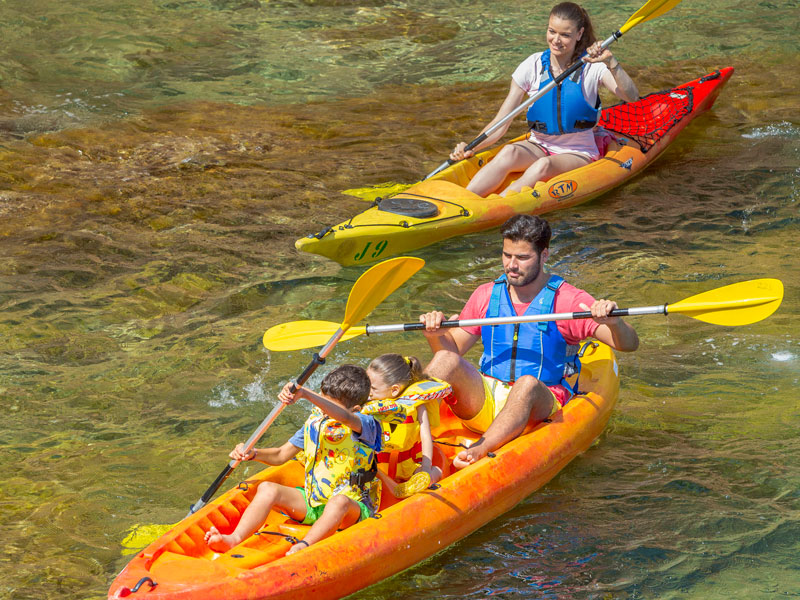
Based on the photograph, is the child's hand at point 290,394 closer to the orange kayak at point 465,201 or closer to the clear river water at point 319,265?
the clear river water at point 319,265

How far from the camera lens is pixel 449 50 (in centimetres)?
1171

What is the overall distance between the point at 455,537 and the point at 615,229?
3806 millimetres

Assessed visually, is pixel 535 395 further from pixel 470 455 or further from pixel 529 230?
pixel 529 230

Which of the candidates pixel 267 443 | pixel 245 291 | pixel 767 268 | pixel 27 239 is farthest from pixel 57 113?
pixel 767 268

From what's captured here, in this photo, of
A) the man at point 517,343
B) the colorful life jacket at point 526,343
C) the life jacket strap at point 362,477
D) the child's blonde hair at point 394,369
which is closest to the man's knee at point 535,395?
the man at point 517,343

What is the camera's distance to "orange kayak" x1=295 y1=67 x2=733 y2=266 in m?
6.32

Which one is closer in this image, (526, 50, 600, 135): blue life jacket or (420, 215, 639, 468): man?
(420, 215, 639, 468): man

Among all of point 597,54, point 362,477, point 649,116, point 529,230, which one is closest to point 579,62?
point 597,54

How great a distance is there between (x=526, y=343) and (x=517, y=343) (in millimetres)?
42

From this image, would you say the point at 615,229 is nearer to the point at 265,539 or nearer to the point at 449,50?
the point at 265,539

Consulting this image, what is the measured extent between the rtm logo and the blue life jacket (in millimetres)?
399

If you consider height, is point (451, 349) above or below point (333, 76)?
below

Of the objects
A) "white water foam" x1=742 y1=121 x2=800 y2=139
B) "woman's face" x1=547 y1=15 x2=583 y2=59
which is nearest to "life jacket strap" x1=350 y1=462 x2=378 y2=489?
"woman's face" x1=547 y1=15 x2=583 y2=59

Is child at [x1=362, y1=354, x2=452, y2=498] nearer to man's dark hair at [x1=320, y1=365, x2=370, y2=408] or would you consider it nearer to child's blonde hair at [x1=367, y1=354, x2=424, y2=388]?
child's blonde hair at [x1=367, y1=354, x2=424, y2=388]
